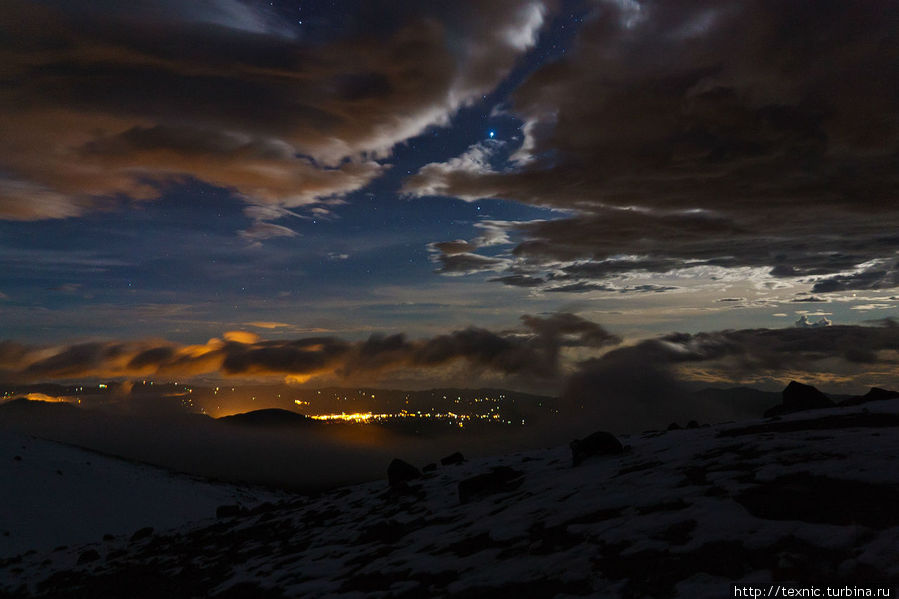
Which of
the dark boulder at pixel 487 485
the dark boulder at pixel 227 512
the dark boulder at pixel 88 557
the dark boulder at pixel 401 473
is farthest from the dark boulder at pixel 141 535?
the dark boulder at pixel 487 485

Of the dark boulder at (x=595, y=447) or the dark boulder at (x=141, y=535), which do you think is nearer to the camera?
the dark boulder at (x=595, y=447)

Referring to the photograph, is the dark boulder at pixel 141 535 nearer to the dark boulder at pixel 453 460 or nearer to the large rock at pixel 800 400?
the dark boulder at pixel 453 460

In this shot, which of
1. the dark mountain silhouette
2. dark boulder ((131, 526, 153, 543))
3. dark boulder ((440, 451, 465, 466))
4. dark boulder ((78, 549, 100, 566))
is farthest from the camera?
dark boulder ((440, 451, 465, 466))

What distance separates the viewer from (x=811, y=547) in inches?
225

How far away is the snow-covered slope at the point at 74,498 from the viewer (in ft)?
100

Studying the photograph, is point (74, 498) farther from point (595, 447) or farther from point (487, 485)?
point (595, 447)

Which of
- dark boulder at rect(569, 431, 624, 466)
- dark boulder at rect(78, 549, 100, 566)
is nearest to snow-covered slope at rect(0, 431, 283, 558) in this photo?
dark boulder at rect(78, 549, 100, 566)

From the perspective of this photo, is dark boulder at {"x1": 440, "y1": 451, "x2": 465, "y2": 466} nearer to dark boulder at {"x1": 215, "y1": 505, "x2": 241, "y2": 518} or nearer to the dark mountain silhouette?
dark boulder at {"x1": 215, "y1": 505, "x2": 241, "y2": 518}

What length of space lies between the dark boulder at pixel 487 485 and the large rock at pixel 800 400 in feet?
32.7

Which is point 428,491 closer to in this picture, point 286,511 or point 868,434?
point 286,511

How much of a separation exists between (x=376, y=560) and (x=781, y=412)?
15112 mm

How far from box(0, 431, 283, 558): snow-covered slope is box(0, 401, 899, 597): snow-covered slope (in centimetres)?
1862

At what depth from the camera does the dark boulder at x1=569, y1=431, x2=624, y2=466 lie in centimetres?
1362

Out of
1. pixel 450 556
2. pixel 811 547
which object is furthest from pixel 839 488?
pixel 450 556
